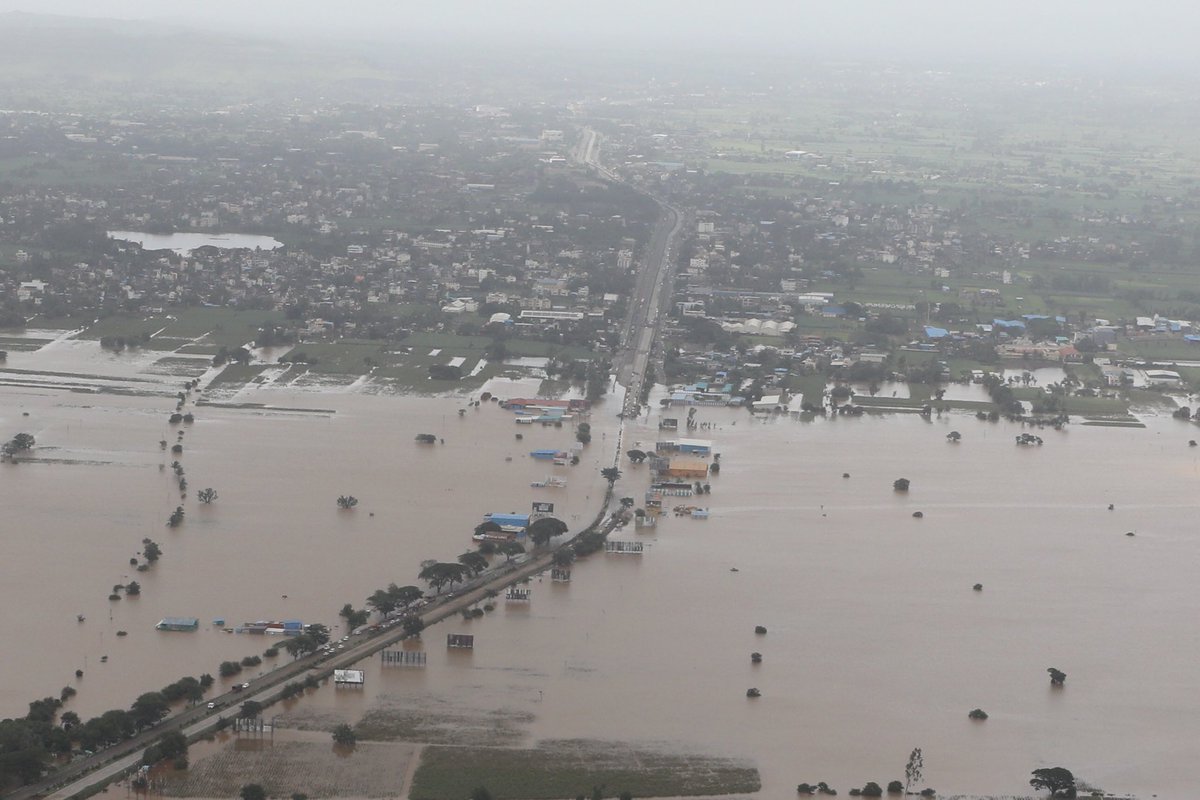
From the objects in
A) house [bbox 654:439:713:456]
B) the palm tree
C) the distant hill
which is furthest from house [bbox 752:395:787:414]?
the distant hill

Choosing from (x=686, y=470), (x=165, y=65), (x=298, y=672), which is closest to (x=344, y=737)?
(x=298, y=672)

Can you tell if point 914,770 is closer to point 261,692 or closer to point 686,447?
point 261,692

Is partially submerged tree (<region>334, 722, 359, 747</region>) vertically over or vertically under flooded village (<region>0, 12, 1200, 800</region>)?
under

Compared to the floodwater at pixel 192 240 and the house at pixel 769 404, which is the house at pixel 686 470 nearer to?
the house at pixel 769 404

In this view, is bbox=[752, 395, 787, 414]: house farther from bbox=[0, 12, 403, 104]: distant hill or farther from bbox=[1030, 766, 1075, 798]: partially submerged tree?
bbox=[0, 12, 403, 104]: distant hill

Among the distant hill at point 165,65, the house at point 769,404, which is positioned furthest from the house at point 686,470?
the distant hill at point 165,65

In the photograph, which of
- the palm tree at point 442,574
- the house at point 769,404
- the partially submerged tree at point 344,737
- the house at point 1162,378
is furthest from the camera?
the house at point 1162,378

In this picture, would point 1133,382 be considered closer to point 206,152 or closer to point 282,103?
point 206,152
